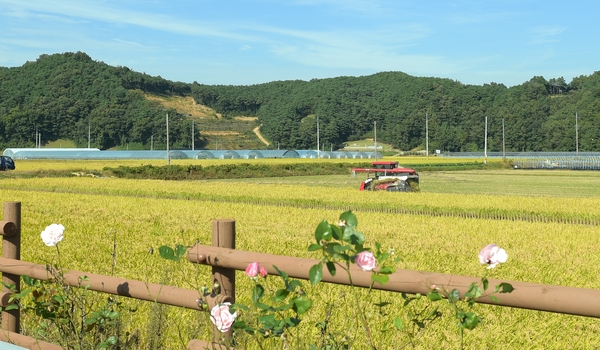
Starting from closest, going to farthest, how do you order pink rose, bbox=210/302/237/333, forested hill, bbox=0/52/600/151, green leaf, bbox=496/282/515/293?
green leaf, bbox=496/282/515/293 < pink rose, bbox=210/302/237/333 < forested hill, bbox=0/52/600/151

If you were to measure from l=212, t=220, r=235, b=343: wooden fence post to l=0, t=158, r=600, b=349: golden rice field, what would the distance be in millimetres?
179

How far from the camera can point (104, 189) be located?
26.8 meters

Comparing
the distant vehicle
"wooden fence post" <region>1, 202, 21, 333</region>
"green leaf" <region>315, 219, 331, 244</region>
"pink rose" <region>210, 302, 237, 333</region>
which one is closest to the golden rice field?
"pink rose" <region>210, 302, 237, 333</region>

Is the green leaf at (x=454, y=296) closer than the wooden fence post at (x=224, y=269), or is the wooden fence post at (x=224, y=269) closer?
the green leaf at (x=454, y=296)

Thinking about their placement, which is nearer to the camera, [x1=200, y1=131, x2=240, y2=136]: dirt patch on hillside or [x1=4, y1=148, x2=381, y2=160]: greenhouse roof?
[x1=4, y1=148, x2=381, y2=160]: greenhouse roof

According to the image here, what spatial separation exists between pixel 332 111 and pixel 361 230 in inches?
4677

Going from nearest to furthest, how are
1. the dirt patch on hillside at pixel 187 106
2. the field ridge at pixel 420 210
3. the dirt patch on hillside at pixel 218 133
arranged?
the field ridge at pixel 420 210 < the dirt patch on hillside at pixel 218 133 < the dirt patch on hillside at pixel 187 106

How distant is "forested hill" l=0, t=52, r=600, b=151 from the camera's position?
10138cm

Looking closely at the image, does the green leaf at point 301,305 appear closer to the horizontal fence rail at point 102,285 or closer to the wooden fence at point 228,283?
the wooden fence at point 228,283

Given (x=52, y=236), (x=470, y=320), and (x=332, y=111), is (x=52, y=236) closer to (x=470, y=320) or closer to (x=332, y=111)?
(x=470, y=320)

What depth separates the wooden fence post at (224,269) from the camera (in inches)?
141

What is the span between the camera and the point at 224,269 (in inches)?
142

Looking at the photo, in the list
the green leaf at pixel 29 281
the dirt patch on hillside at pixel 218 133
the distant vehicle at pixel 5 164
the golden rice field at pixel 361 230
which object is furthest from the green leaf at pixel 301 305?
the dirt patch on hillside at pixel 218 133

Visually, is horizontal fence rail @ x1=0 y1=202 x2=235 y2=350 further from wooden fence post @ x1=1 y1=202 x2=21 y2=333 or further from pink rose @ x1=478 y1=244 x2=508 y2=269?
pink rose @ x1=478 y1=244 x2=508 y2=269
